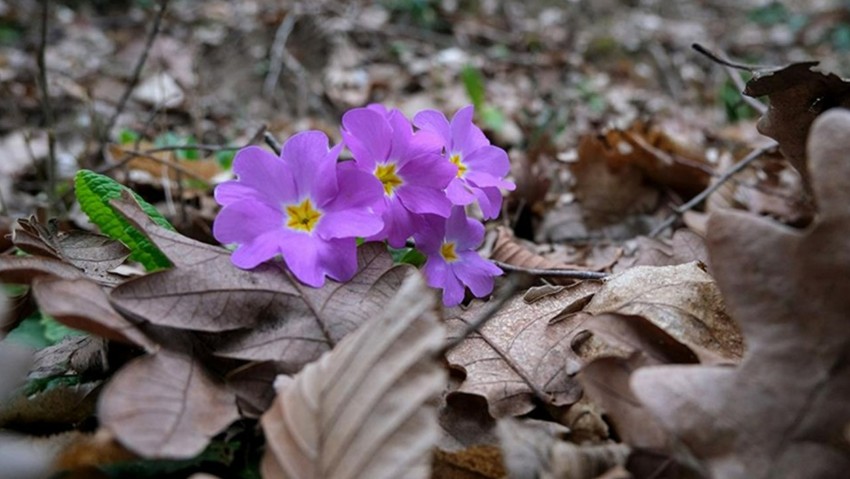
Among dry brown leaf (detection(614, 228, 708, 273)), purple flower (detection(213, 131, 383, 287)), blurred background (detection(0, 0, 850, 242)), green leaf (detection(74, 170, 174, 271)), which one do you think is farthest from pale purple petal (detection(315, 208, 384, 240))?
→ blurred background (detection(0, 0, 850, 242))

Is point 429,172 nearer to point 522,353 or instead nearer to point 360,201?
point 360,201

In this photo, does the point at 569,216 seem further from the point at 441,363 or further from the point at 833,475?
the point at 833,475

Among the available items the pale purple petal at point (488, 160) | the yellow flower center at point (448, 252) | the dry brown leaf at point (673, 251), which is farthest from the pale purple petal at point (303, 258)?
the dry brown leaf at point (673, 251)

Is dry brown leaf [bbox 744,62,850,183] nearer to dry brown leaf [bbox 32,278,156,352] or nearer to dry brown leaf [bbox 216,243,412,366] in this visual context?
dry brown leaf [bbox 216,243,412,366]

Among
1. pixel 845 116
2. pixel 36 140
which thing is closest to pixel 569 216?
pixel 845 116

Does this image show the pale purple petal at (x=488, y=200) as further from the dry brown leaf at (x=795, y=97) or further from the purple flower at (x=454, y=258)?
the dry brown leaf at (x=795, y=97)

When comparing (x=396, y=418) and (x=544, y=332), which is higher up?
(x=396, y=418)
